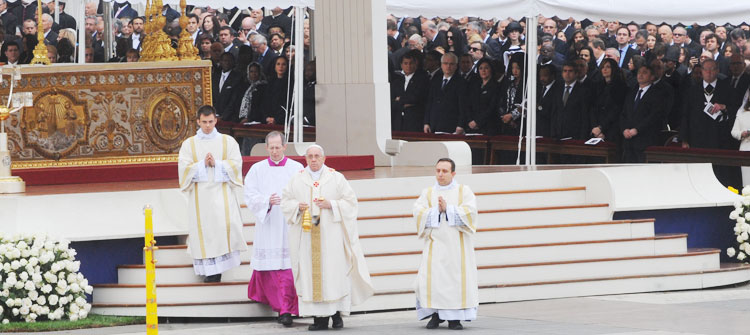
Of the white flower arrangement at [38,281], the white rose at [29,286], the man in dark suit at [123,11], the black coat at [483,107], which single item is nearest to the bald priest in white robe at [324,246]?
the white flower arrangement at [38,281]

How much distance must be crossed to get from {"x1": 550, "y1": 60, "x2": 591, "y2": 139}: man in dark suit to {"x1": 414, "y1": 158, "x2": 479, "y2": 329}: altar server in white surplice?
25.1 ft

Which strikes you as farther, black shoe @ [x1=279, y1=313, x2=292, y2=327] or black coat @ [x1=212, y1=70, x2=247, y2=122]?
black coat @ [x1=212, y1=70, x2=247, y2=122]

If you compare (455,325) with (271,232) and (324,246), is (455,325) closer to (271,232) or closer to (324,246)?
(324,246)

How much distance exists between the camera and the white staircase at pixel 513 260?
14.3m

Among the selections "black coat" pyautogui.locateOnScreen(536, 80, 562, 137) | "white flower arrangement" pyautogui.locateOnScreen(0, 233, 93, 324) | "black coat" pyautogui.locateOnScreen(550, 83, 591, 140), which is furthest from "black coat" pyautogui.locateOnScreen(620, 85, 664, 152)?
"white flower arrangement" pyautogui.locateOnScreen(0, 233, 93, 324)

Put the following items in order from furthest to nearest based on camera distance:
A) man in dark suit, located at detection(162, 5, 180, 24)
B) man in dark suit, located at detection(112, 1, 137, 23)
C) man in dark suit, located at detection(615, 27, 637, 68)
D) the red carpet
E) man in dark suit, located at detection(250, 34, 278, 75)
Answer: man in dark suit, located at detection(112, 1, 137, 23)
man in dark suit, located at detection(162, 5, 180, 24)
man in dark suit, located at detection(250, 34, 278, 75)
man in dark suit, located at detection(615, 27, 637, 68)
the red carpet

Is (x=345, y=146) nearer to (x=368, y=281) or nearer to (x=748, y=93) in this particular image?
(x=748, y=93)

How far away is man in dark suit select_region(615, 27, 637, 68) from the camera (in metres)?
23.6

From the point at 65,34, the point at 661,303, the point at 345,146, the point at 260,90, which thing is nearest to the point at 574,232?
the point at 661,303

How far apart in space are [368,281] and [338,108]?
644 centimetres

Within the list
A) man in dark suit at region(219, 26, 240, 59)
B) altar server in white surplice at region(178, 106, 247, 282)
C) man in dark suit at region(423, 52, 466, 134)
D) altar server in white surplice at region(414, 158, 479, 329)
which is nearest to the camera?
altar server in white surplice at region(414, 158, 479, 329)

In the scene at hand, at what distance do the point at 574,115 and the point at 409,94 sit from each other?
9.16 ft

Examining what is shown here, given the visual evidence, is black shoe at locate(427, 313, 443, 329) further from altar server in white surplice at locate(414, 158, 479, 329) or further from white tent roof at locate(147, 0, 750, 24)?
white tent roof at locate(147, 0, 750, 24)

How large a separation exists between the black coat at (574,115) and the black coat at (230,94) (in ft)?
16.9
